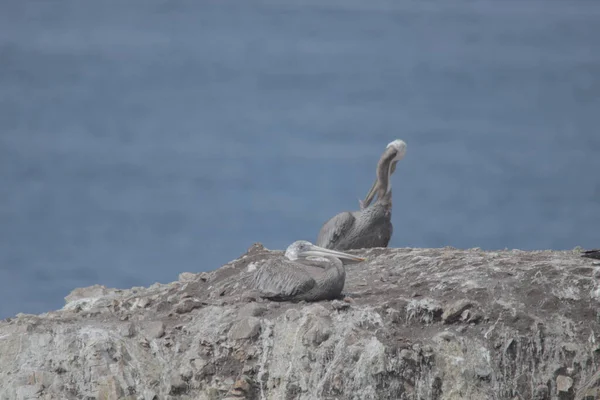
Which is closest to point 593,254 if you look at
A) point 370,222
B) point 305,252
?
point 305,252

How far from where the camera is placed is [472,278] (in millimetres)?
16219

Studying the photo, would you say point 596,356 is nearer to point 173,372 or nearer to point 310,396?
point 310,396

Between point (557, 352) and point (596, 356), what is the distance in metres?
0.46

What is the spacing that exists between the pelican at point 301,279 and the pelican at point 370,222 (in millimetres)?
3120

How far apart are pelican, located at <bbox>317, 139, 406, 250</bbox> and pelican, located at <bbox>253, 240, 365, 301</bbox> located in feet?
10.2

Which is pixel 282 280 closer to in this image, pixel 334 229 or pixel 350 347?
pixel 350 347

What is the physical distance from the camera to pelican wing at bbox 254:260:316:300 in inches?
630

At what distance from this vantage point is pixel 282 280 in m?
16.2

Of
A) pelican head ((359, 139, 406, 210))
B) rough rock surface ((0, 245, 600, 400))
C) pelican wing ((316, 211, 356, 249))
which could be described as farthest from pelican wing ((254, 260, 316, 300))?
pelican head ((359, 139, 406, 210))

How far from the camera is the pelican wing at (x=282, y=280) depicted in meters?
16.0

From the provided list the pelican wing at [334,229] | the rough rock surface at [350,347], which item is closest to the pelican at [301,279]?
the rough rock surface at [350,347]

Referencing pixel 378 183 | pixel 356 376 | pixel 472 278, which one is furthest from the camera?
pixel 378 183

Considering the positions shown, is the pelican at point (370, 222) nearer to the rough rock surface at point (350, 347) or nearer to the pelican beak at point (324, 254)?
the pelican beak at point (324, 254)

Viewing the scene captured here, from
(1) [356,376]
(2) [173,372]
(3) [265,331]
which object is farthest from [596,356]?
(2) [173,372]
